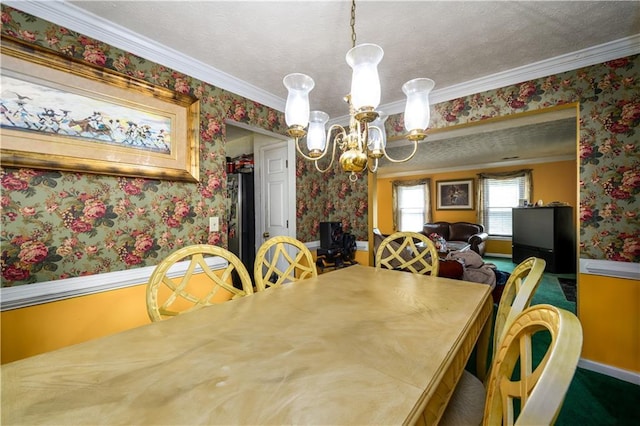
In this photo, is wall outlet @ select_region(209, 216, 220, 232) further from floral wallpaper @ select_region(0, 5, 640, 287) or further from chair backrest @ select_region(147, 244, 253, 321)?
chair backrest @ select_region(147, 244, 253, 321)

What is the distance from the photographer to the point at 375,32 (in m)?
1.64

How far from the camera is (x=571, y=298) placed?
337 cm

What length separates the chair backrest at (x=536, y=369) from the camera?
0.35 m

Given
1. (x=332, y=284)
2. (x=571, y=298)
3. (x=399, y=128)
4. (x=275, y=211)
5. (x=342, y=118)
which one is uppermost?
(x=342, y=118)

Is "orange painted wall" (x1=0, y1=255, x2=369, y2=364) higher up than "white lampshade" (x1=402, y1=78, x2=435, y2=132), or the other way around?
"white lampshade" (x1=402, y1=78, x2=435, y2=132)

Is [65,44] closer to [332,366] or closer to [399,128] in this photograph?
[332,366]

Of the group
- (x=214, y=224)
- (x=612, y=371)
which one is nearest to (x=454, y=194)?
(x=612, y=371)

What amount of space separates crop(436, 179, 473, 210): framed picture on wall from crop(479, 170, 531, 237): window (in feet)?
0.97

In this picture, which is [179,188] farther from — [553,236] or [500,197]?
[500,197]

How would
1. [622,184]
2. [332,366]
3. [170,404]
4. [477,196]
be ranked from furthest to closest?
1. [477,196]
2. [622,184]
3. [332,366]
4. [170,404]

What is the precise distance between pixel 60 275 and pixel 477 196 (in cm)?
722

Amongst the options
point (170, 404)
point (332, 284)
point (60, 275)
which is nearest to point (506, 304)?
point (332, 284)

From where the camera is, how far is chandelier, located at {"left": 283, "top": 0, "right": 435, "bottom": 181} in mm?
1074

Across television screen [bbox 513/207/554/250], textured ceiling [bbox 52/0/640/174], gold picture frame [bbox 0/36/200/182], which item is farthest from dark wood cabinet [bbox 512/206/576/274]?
gold picture frame [bbox 0/36/200/182]
